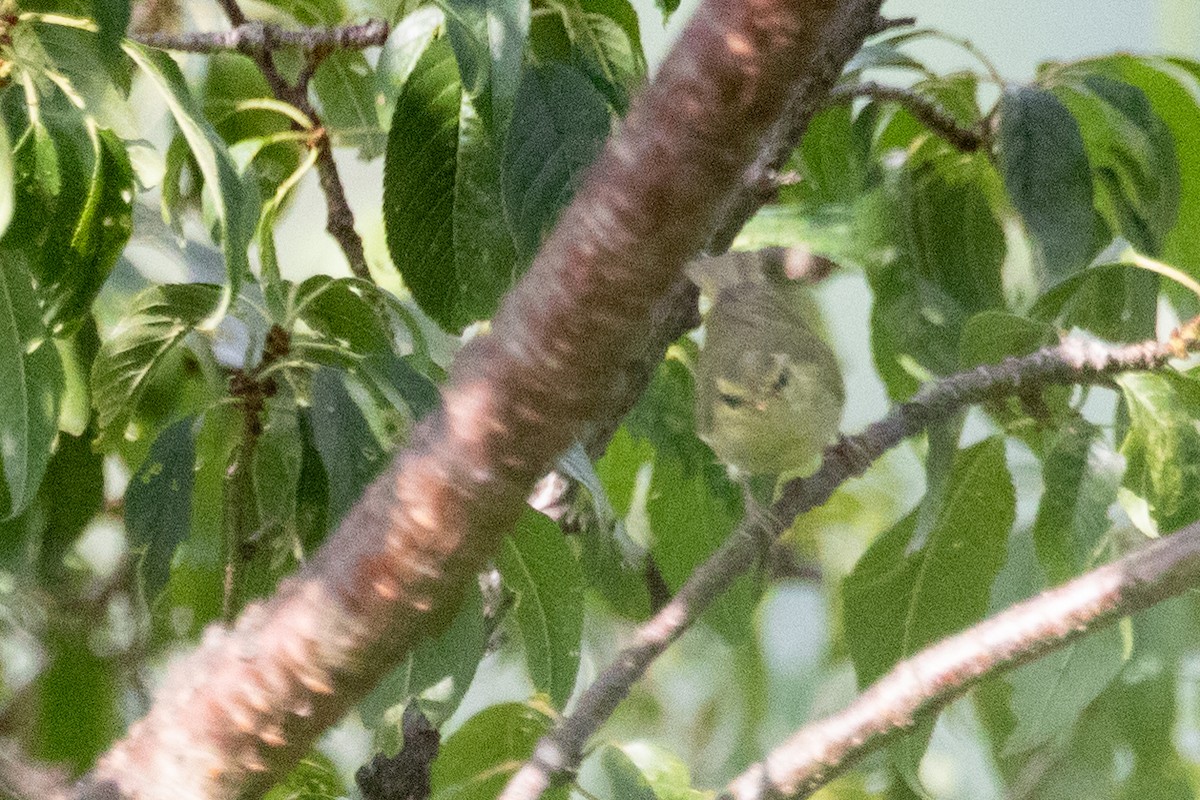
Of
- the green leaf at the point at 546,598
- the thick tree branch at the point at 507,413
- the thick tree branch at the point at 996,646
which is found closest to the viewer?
the thick tree branch at the point at 507,413

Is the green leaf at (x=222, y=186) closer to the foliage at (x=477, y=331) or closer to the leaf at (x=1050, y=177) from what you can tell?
the foliage at (x=477, y=331)

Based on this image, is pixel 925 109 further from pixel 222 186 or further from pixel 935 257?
pixel 222 186

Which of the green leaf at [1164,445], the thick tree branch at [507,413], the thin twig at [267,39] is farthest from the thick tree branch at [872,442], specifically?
the thin twig at [267,39]

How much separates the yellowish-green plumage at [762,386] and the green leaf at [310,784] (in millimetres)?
319

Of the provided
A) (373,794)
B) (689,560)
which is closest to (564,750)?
(373,794)

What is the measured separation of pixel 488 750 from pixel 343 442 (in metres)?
0.28

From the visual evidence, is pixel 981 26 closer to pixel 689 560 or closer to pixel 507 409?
pixel 689 560

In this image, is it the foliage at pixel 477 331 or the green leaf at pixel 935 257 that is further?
the green leaf at pixel 935 257

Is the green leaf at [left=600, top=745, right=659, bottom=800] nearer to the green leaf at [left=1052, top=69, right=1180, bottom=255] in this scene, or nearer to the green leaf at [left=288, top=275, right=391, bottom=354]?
the green leaf at [left=288, top=275, right=391, bottom=354]

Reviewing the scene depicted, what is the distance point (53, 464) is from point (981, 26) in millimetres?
1221

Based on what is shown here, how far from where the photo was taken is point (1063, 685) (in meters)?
0.73

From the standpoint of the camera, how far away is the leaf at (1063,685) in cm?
73

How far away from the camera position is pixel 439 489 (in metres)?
0.29

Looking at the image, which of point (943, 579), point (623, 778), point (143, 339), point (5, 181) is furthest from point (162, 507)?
point (943, 579)
